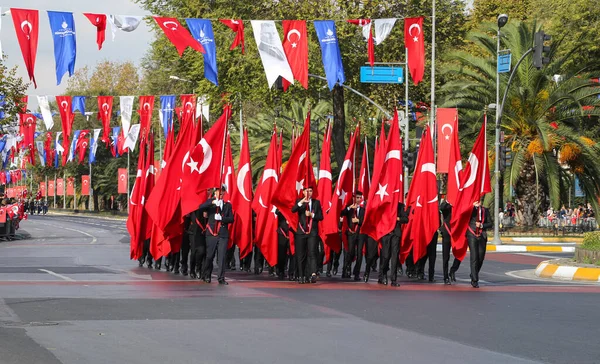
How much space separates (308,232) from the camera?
18.8 meters

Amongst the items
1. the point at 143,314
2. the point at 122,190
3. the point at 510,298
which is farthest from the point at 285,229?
the point at 122,190

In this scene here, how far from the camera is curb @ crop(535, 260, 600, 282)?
69.3 feet

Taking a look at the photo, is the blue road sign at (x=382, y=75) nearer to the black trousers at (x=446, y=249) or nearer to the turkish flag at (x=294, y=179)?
the turkish flag at (x=294, y=179)

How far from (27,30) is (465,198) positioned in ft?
34.5

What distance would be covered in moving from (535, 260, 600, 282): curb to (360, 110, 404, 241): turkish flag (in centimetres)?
404

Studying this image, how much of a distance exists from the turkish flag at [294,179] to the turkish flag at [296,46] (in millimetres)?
8020

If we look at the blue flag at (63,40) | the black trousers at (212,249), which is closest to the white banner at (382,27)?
the blue flag at (63,40)

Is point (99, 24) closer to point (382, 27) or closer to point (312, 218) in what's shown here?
point (382, 27)

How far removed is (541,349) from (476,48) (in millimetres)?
49104

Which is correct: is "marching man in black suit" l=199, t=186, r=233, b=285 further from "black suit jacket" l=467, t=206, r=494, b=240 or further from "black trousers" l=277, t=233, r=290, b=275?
"black suit jacket" l=467, t=206, r=494, b=240

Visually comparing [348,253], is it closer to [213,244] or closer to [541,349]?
[213,244]

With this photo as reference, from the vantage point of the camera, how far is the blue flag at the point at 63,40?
2486 centimetres

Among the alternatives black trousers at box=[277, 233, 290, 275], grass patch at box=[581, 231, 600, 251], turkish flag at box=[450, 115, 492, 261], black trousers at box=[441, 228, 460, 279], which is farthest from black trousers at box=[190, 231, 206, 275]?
grass patch at box=[581, 231, 600, 251]

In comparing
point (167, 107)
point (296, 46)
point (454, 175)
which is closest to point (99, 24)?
point (296, 46)
